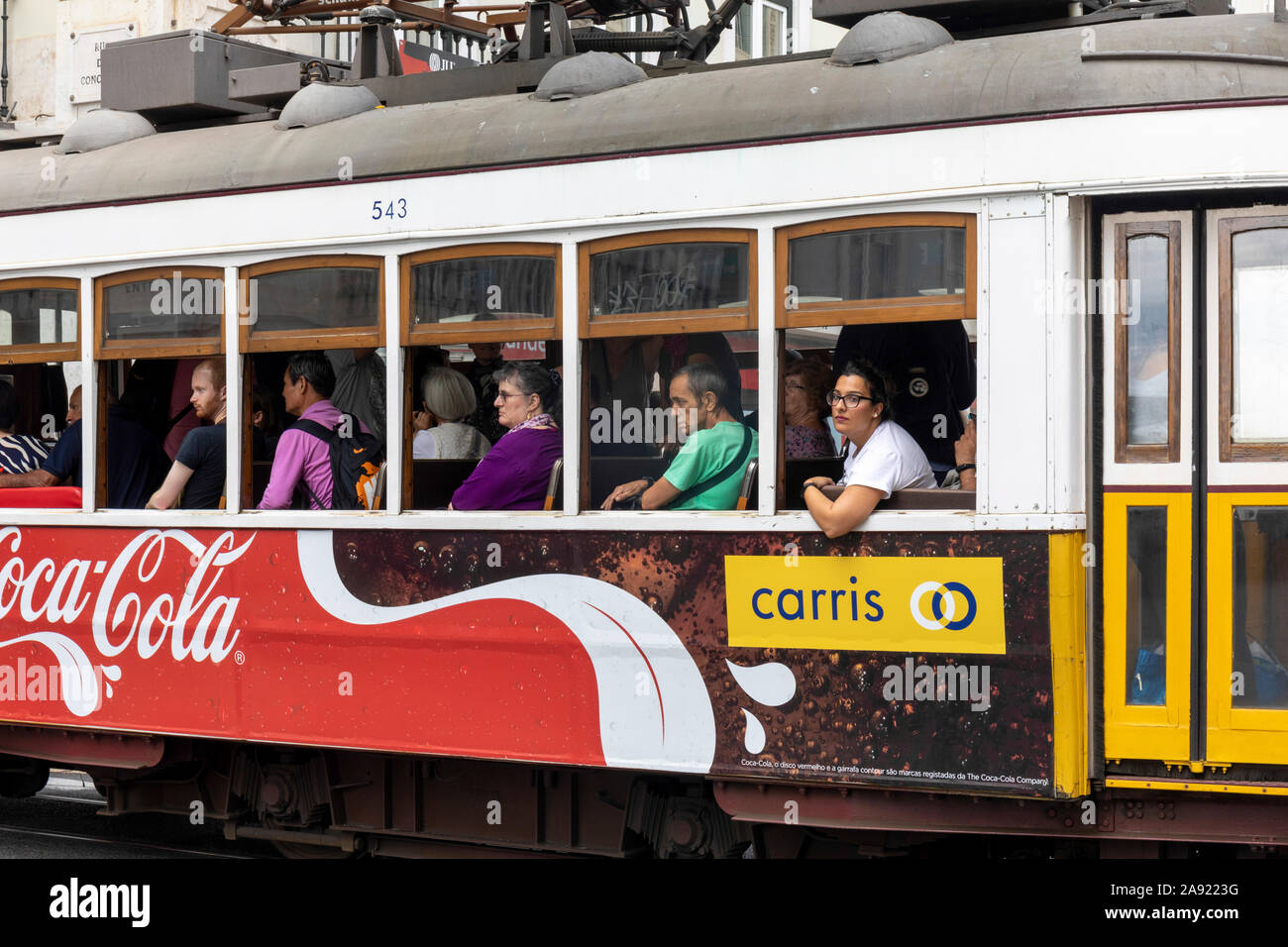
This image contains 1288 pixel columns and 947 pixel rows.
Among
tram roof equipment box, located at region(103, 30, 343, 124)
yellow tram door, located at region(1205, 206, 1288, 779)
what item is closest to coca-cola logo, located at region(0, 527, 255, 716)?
tram roof equipment box, located at region(103, 30, 343, 124)

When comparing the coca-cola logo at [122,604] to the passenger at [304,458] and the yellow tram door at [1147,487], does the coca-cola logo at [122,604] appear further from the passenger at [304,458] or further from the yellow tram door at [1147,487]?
the yellow tram door at [1147,487]

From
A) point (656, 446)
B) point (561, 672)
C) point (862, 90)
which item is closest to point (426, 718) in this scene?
point (561, 672)

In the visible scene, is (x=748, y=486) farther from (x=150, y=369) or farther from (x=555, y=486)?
(x=150, y=369)

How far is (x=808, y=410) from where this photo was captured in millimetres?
6770

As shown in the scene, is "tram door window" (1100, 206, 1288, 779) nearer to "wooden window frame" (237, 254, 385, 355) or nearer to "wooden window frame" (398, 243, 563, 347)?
"wooden window frame" (398, 243, 563, 347)

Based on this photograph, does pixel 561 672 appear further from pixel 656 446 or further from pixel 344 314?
pixel 344 314

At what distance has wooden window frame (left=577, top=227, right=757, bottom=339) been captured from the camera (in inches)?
245

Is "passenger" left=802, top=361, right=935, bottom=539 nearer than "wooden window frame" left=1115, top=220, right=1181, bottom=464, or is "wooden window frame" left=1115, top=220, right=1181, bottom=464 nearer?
"wooden window frame" left=1115, top=220, right=1181, bottom=464

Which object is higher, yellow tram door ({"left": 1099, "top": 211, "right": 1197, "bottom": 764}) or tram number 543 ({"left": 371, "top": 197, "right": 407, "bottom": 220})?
tram number 543 ({"left": 371, "top": 197, "right": 407, "bottom": 220})

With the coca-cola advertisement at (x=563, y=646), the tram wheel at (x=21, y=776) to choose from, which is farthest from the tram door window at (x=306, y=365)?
the tram wheel at (x=21, y=776)

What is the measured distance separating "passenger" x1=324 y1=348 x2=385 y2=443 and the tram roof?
813 millimetres

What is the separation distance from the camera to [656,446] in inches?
270

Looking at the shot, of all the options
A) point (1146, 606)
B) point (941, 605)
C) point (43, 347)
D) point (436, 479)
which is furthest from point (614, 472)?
point (43, 347)

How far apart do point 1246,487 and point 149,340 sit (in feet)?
14.9
